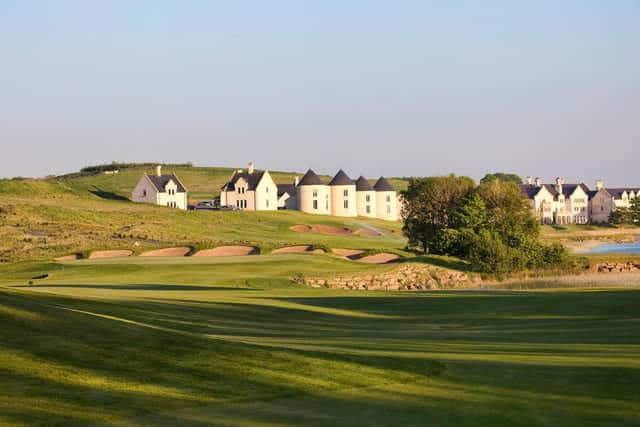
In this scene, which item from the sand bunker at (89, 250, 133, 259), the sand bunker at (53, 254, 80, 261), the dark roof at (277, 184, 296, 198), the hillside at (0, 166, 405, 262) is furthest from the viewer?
the dark roof at (277, 184, 296, 198)

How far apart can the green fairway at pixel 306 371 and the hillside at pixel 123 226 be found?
4542 centimetres

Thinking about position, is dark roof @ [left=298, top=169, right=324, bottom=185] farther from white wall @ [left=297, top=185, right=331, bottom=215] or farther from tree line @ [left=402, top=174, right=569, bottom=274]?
tree line @ [left=402, top=174, right=569, bottom=274]

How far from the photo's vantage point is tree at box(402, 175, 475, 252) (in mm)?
75688

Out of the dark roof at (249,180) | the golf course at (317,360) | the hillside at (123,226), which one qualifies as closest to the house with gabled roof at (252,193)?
the dark roof at (249,180)

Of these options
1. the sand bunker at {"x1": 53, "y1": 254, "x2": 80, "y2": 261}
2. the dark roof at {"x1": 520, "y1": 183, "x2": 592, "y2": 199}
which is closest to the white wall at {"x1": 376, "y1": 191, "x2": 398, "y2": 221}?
the dark roof at {"x1": 520, "y1": 183, "x2": 592, "y2": 199}

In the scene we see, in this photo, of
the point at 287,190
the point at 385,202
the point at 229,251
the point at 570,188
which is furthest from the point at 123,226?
the point at 570,188

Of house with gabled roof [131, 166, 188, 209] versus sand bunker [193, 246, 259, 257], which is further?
house with gabled roof [131, 166, 188, 209]

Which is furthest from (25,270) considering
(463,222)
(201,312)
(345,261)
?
(463,222)

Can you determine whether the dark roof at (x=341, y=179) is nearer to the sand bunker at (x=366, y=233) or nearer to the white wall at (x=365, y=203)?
the white wall at (x=365, y=203)

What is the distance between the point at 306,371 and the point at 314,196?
12484 cm

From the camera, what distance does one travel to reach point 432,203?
76500mm

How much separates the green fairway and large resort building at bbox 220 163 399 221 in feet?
361

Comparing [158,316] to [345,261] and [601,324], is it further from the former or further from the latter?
[345,261]

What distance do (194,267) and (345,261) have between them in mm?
14191
